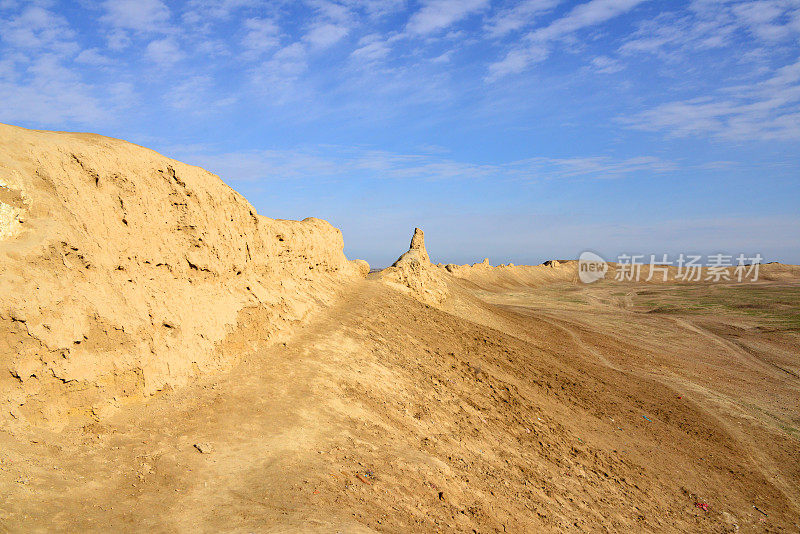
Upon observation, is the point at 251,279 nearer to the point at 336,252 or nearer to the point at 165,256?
the point at 165,256

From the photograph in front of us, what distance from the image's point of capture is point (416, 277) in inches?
805

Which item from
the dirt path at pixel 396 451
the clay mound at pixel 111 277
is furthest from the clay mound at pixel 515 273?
the clay mound at pixel 111 277

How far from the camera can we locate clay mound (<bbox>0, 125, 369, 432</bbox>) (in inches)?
244

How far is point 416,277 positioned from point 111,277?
14.1m

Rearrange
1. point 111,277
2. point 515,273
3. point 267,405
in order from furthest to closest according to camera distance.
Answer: point 515,273
point 267,405
point 111,277

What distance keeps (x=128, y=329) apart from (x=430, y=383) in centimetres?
652

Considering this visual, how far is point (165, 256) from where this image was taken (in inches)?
339

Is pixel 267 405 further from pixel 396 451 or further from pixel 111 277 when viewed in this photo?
pixel 111 277

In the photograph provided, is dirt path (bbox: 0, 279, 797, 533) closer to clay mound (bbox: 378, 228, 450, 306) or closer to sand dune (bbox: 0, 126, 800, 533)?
sand dune (bbox: 0, 126, 800, 533)

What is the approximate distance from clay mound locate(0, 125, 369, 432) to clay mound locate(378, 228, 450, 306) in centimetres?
882

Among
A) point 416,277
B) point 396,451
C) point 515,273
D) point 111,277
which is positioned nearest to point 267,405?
point 396,451

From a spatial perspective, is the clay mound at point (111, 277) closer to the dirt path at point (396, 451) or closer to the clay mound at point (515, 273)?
the dirt path at point (396, 451)

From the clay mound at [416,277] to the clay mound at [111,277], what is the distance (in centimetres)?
882

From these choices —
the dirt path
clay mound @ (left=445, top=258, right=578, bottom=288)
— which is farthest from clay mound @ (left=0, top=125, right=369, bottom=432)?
clay mound @ (left=445, top=258, right=578, bottom=288)
